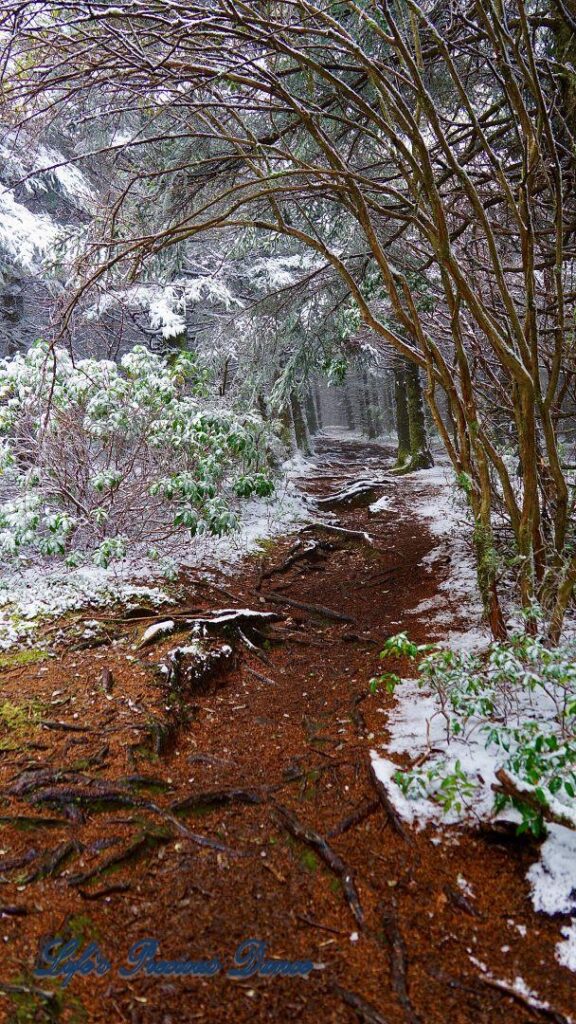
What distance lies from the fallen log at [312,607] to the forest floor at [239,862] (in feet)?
3.23

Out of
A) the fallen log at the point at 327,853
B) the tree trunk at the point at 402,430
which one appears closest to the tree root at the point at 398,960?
the fallen log at the point at 327,853

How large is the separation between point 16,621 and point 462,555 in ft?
17.4

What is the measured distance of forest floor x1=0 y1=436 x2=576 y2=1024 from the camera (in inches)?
71.6

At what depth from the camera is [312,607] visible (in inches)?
233

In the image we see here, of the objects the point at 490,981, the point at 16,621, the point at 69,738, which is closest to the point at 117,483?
→ the point at 16,621

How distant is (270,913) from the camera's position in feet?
7.09

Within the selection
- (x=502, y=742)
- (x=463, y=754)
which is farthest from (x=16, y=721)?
(x=502, y=742)

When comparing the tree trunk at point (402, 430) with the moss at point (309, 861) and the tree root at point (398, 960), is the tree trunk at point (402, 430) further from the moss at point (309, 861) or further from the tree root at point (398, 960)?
the tree root at point (398, 960)

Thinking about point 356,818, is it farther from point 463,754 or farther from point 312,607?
point 312,607

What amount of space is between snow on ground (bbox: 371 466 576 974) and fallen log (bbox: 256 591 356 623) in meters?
0.79

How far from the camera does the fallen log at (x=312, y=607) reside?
564 centimetres

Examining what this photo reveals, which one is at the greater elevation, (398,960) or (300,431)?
(300,431)

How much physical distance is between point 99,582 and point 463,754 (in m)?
4.32

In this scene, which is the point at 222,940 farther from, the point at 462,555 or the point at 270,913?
the point at 462,555
